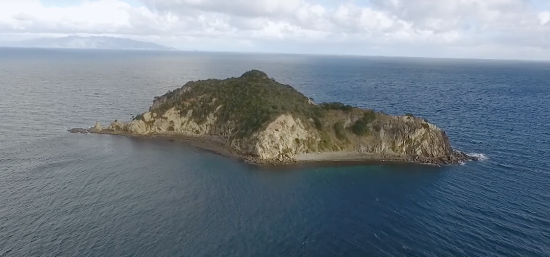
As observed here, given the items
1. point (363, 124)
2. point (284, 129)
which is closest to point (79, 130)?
point (284, 129)

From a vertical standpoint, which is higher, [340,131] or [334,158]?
[340,131]

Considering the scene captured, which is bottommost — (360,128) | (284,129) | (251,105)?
(284,129)

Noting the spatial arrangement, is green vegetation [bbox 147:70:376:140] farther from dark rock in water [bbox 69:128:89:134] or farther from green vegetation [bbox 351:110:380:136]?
dark rock in water [bbox 69:128:89:134]

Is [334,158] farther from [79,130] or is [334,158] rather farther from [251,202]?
[79,130]

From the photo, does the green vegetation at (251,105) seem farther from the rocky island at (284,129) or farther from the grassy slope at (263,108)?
the rocky island at (284,129)

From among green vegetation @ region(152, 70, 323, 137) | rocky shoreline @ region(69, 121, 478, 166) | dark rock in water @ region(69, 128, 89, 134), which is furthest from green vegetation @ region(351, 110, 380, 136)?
dark rock in water @ region(69, 128, 89, 134)

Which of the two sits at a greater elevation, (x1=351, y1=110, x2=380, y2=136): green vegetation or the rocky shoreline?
(x1=351, y1=110, x2=380, y2=136): green vegetation

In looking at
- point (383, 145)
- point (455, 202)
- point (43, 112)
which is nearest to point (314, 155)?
point (383, 145)

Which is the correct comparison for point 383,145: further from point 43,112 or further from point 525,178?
point 43,112

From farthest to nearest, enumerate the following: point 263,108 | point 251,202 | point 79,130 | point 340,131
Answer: point 79,130
point 263,108
point 340,131
point 251,202

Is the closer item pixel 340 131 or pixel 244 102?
pixel 340 131
